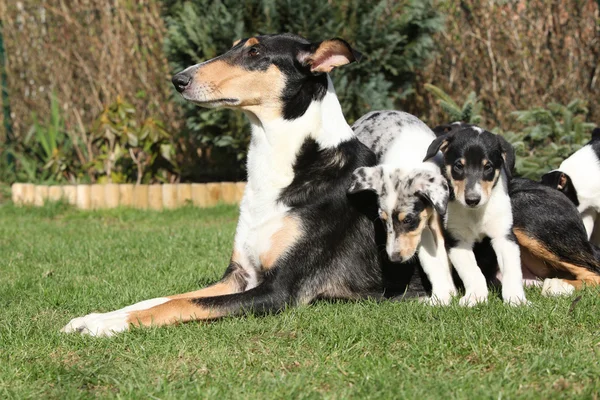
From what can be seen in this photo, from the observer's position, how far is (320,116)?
14.9 ft

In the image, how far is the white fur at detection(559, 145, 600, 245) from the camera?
584 cm

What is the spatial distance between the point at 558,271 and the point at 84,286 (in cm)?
328

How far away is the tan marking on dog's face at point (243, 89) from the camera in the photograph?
448 centimetres

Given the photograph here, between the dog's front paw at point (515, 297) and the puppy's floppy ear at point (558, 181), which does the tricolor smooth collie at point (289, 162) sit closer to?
the dog's front paw at point (515, 297)

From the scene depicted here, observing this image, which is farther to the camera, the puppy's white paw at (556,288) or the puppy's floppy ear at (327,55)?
the puppy's white paw at (556,288)

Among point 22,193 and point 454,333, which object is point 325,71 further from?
point 22,193

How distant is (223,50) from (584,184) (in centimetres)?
518

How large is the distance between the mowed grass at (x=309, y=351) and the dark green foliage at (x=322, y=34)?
4.68 m

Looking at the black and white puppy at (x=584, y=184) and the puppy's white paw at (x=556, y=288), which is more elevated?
the black and white puppy at (x=584, y=184)

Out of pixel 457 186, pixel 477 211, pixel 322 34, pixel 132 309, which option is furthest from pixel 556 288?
pixel 322 34

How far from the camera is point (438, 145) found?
4.57 m

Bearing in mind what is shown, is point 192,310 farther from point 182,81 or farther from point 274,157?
point 182,81

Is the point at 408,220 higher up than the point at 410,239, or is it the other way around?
the point at 408,220

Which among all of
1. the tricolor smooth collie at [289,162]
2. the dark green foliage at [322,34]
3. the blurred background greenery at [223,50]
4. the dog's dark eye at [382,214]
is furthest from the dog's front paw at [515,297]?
the dark green foliage at [322,34]
